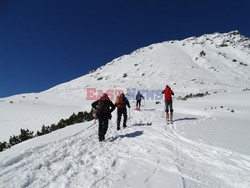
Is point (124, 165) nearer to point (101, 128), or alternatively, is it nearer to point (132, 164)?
point (132, 164)

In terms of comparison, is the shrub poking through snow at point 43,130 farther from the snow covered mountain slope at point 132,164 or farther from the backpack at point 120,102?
the backpack at point 120,102

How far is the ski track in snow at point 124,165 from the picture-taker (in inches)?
122

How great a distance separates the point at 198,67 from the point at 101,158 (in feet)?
210

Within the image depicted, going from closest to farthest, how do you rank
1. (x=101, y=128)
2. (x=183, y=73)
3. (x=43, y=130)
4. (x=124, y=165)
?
(x=124, y=165) → (x=101, y=128) → (x=43, y=130) → (x=183, y=73)

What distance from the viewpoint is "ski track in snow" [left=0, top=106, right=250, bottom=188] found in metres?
3.11

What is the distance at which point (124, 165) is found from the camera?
376cm

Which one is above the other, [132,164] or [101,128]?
[101,128]

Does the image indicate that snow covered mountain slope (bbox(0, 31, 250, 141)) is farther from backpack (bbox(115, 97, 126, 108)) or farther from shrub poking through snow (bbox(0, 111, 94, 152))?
backpack (bbox(115, 97, 126, 108))

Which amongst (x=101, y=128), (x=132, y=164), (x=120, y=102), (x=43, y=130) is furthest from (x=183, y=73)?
(x=132, y=164)

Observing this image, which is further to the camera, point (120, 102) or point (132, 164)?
point (120, 102)

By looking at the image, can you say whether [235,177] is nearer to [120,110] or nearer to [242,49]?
[120,110]

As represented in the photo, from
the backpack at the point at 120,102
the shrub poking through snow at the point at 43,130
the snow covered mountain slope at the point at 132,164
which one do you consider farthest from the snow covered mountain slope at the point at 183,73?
the snow covered mountain slope at the point at 132,164

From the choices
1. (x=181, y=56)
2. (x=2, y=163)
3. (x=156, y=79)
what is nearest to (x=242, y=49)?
(x=181, y=56)

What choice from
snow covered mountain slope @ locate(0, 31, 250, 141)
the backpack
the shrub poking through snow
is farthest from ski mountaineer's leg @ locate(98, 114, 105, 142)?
snow covered mountain slope @ locate(0, 31, 250, 141)
